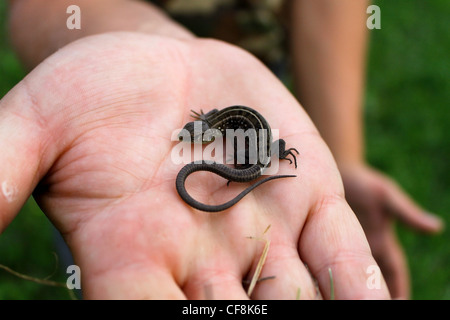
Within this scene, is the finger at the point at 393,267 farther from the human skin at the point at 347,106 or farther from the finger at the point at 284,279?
the finger at the point at 284,279

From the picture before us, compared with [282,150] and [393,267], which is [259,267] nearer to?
[282,150]

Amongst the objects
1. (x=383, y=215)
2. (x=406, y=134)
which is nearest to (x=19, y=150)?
(x=383, y=215)

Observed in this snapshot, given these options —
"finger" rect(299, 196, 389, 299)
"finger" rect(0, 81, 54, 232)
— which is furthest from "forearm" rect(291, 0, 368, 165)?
"finger" rect(0, 81, 54, 232)

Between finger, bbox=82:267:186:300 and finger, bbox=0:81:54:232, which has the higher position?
finger, bbox=0:81:54:232

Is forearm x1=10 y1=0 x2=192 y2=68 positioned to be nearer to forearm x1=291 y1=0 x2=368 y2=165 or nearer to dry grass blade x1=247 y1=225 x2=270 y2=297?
forearm x1=291 y1=0 x2=368 y2=165

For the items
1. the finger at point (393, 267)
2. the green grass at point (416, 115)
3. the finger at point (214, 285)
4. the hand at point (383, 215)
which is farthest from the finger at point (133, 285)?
the green grass at point (416, 115)
